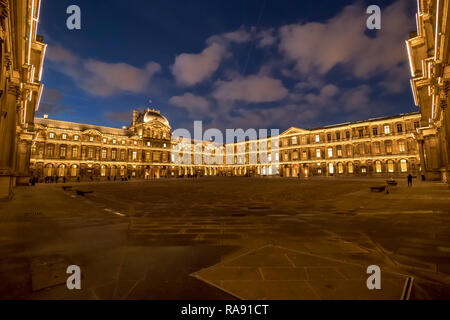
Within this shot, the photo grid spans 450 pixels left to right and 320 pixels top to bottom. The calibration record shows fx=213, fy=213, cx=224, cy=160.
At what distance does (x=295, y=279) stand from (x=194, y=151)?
241ft

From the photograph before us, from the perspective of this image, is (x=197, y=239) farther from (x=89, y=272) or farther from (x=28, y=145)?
(x=28, y=145)

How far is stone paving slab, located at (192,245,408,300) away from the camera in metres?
2.12

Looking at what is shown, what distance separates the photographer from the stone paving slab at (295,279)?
2.12m

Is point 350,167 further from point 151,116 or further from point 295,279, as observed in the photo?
point 295,279

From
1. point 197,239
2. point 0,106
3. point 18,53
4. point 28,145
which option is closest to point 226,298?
point 197,239

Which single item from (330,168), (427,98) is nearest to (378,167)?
(330,168)

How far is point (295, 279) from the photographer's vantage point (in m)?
A: 2.44

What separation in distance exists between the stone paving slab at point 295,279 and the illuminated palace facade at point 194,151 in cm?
4773

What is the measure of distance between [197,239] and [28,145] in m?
25.0

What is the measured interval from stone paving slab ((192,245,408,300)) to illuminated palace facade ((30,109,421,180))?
4773 centimetres

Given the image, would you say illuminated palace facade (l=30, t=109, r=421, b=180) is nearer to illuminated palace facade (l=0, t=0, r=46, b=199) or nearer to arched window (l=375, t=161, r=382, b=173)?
arched window (l=375, t=161, r=382, b=173)

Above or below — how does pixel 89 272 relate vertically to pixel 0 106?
below

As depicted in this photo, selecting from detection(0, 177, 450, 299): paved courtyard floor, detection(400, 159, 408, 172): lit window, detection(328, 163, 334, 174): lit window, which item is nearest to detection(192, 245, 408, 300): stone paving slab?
detection(0, 177, 450, 299): paved courtyard floor

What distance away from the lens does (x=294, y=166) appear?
5956 centimetres
